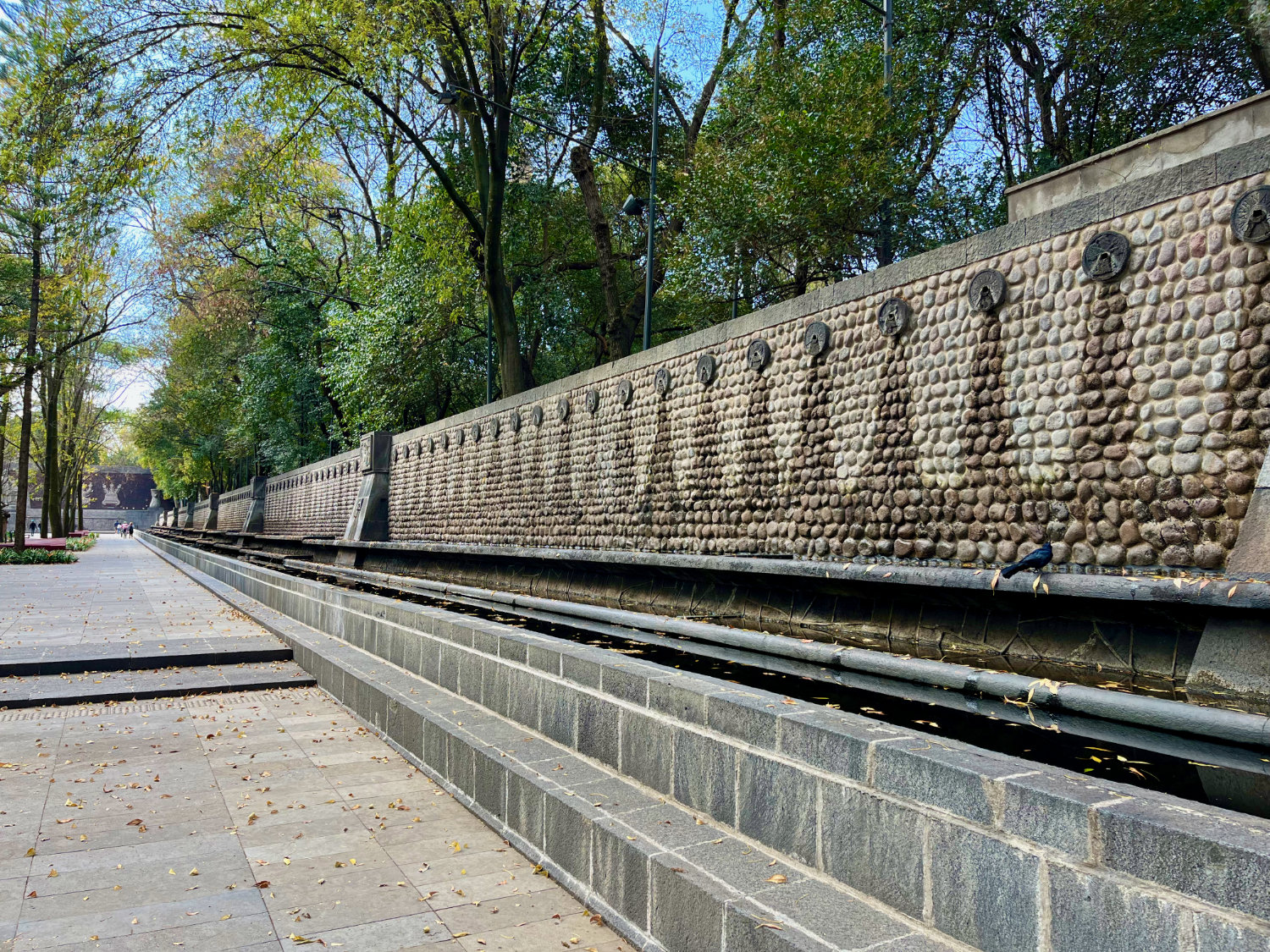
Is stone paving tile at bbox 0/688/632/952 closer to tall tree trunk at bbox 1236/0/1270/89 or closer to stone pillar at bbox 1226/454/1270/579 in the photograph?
stone pillar at bbox 1226/454/1270/579

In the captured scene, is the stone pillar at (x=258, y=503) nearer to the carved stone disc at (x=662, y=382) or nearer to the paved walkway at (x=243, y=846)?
the carved stone disc at (x=662, y=382)

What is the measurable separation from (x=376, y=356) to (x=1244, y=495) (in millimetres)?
21784

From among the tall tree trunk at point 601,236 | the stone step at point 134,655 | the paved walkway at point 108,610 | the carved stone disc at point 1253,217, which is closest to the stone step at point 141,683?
the stone step at point 134,655

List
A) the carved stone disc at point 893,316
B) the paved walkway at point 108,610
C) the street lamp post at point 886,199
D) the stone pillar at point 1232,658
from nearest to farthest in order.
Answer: the stone pillar at point 1232,658 → the paved walkway at point 108,610 → the carved stone disc at point 893,316 → the street lamp post at point 886,199

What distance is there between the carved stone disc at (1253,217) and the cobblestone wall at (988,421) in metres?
0.13

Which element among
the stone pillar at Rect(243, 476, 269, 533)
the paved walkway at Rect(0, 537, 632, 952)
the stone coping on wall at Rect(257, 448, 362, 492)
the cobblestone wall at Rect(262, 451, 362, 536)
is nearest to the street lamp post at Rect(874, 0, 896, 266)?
the paved walkway at Rect(0, 537, 632, 952)

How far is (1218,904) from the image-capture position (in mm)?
1672

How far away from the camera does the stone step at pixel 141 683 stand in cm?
659

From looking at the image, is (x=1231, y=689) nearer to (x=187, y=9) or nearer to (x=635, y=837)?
(x=635, y=837)

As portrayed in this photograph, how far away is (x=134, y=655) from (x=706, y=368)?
27.7 feet

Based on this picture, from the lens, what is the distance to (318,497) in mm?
31359

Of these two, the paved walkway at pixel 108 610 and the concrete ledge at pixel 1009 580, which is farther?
the paved walkway at pixel 108 610

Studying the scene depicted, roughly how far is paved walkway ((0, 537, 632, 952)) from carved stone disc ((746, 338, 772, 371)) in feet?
25.2

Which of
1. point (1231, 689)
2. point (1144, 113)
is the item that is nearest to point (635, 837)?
point (1231, 689)
